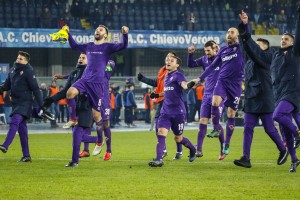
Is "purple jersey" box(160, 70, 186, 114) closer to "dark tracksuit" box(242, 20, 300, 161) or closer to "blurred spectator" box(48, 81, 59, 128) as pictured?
"dark tracksuit" box(242, 20, 300, 161)

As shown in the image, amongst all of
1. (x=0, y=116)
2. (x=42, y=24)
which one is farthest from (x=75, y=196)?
(x=42, y=24)

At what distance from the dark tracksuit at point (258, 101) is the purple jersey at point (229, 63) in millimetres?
1586

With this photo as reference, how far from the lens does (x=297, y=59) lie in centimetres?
1488

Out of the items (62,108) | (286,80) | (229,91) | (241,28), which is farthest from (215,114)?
(62,108)

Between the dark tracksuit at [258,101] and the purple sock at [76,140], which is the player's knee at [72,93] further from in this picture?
the dark tracksuit at [258,101]

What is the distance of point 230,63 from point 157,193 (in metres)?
5.96

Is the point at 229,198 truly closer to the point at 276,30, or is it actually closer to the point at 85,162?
the point at 85,162

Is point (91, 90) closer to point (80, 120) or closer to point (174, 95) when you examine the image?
point (80, 120)

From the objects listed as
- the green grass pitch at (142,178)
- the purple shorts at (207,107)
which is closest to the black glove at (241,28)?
the green grass pitch at (142,178)

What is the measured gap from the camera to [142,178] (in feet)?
44.5

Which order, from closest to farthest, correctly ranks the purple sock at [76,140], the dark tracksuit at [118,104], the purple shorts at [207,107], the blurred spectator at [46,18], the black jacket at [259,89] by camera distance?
the black jacket at [259,89] < the purple sock at [76,140] < the purple shorts at [207,107] < the dark tracksuit at [118,104] < the blurred spectator at [46,18]

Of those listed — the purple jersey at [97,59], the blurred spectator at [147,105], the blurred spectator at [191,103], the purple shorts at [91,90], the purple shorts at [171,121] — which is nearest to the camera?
the purple shorts at [171,121]

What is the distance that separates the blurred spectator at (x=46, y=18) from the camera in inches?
1663

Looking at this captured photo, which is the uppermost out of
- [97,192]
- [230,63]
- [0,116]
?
[230,63]
